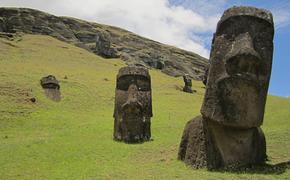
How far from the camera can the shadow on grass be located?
12539mm

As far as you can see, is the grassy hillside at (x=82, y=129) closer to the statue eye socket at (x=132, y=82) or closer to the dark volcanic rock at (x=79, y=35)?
the statue eye socket at (x=132, y=82)

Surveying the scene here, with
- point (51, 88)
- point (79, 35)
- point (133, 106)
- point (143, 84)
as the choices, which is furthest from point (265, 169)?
point (79, 35)

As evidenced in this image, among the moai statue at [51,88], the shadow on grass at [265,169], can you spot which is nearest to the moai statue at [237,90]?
the shadow on grass at [265,169]

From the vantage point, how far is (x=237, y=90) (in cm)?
1291

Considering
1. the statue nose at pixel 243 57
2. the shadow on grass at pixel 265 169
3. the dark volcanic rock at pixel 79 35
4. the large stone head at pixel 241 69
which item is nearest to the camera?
the shadow on grass at pixel 265 169

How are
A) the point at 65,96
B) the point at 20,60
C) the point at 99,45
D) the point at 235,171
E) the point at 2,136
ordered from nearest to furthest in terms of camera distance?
the point at 235,171, the point at 2,136, the point at 65,96, the point at 20,60, the point at 99,45

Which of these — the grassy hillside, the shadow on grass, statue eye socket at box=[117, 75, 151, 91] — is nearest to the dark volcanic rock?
the grassy hillside

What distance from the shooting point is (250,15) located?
43.1ft

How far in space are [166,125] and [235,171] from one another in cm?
1483

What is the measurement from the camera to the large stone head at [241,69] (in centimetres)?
1287

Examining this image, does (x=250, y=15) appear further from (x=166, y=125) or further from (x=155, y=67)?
(x=155, y=67)

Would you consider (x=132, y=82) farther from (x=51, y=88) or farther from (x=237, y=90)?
(x=51, y=88)

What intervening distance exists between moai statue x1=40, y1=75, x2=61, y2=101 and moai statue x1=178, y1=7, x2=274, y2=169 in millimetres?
23931

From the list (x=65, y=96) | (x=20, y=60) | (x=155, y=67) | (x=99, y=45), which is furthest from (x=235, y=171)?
(x=155, y=67)
